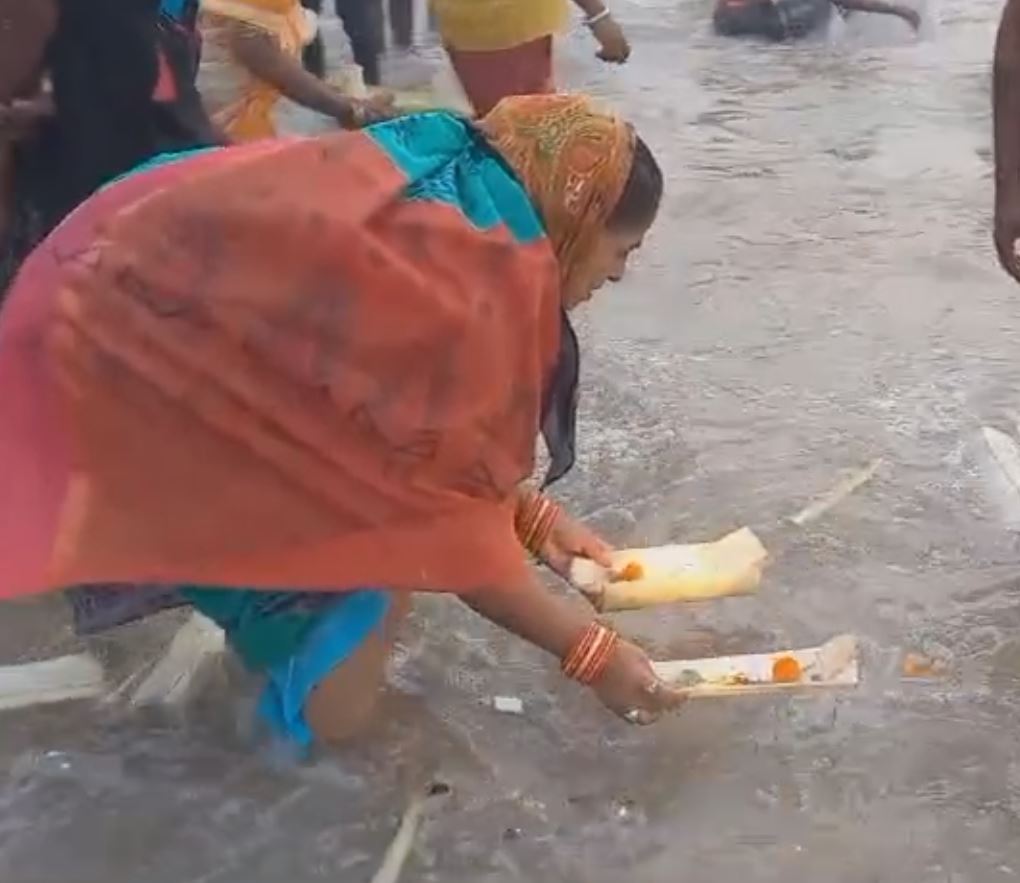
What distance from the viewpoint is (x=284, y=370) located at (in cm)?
162

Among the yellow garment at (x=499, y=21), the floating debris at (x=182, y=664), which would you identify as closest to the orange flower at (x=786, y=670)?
the floating debris at (x=182, y=664)

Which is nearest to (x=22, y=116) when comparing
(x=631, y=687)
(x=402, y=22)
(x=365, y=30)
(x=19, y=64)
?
(x=19, y=64)

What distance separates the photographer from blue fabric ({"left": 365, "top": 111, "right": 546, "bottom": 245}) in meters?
1.65

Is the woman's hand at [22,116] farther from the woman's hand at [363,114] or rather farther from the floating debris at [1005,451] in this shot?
the floating debris at [1005,451]

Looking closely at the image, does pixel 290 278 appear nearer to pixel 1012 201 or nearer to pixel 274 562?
pixel 274 562

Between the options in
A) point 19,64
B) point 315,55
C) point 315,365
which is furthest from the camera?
point 315,55

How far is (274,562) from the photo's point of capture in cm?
169

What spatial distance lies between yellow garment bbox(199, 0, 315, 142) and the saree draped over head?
128 centimetres

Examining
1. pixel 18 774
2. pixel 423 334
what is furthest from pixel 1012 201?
pixel 18 774

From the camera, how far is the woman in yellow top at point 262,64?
2.88 m

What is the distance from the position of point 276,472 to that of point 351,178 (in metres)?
0.27

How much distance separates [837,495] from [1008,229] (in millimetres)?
398

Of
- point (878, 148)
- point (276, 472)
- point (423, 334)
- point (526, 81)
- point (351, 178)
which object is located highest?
point (351, 178)

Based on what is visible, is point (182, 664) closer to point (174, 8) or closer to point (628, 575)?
point (628, 575)
